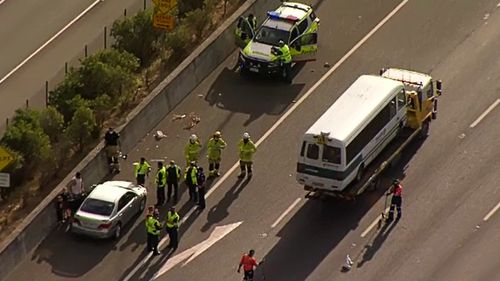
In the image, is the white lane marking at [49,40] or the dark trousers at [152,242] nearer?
the dark trousers at [152,242]

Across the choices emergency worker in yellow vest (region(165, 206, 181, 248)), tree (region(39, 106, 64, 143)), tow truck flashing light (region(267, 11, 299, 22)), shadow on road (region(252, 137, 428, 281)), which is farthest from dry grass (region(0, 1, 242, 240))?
shadow on road (region(252, 137, 428, 281))

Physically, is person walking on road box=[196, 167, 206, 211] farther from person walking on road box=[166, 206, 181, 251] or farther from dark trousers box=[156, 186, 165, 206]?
person walking on road box=[166, 206, 181, 251]

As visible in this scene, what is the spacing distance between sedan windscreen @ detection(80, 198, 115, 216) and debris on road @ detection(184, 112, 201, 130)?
6063 mm

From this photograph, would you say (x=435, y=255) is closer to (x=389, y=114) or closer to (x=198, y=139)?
(x=389, y=114)

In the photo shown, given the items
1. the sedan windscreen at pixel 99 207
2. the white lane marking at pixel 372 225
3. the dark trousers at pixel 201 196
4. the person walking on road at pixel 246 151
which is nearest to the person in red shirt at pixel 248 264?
the white lane marking at pixel 372 225

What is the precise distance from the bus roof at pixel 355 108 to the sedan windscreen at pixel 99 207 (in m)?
6.29

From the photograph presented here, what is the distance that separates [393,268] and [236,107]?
10189mm

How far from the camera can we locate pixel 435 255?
1649 inches

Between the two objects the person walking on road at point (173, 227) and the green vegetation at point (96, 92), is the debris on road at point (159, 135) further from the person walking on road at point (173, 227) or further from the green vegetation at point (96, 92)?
the person walking on road at point (173, 227)

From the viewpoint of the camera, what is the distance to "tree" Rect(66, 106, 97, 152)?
4562cm

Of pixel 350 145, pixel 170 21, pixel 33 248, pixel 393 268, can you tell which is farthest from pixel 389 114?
pixel 33 248

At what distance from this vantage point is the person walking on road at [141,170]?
1768 inches

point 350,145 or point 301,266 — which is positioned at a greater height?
point 350,145

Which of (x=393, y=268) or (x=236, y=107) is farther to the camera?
(x=236, y=107)
